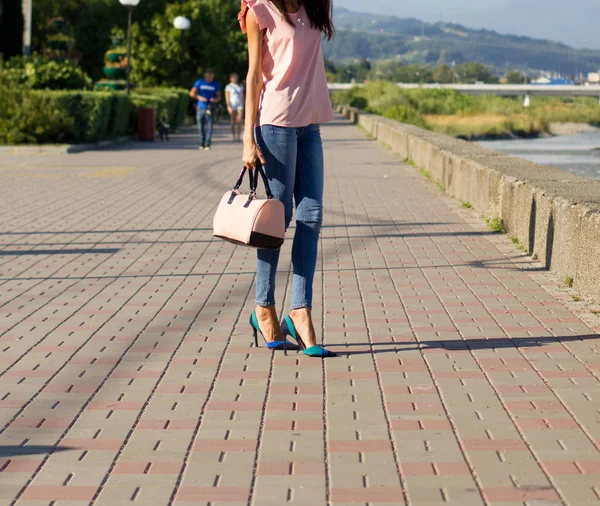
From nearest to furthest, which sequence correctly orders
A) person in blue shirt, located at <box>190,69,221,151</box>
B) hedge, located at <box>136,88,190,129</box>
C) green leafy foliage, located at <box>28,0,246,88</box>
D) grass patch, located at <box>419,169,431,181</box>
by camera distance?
grass patch, located at <box>419,169,431,181</box> < person in blue shirt, located at <box>190,69,221,151</box> < hedge, located at <box>136,88,190,129</box> < green leafy foliage, located at <box>28,0,246,88</box>

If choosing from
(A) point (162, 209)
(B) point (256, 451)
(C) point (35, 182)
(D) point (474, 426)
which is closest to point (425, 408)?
(D) point (474, 426)

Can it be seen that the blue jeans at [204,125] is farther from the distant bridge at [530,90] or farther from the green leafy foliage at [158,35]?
the distant bridge at [530,90]

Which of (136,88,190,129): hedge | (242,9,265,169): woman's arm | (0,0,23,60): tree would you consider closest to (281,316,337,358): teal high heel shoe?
(242,9,265,169): woman's arm

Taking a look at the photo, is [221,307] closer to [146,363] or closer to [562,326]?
[146,363]

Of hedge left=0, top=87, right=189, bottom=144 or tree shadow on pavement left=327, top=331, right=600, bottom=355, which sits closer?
tree shadow on pavement left=327, top=331, right=600, bottom=355

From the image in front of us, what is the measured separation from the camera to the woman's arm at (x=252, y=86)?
5578 mm

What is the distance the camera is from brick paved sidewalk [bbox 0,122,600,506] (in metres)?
3.90

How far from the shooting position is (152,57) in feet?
149

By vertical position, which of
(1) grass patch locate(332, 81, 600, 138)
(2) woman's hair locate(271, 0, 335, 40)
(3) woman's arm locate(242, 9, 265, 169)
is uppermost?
(2) woman's hair locate(271, 0, 335, 40)

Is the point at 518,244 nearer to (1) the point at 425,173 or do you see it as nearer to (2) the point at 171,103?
(1) the point at 425,173

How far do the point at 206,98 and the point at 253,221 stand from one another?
1968cm

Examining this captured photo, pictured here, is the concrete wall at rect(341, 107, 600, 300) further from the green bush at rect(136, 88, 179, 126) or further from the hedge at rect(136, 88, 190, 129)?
the hedge at rect(136, 88, 190, 129)

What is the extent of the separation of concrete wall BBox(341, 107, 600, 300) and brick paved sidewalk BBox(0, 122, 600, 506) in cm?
30

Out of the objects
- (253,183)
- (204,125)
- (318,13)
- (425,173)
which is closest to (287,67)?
(318,13)
